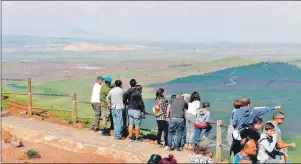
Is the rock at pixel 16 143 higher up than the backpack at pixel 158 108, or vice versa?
the backpack at pixel 158 108

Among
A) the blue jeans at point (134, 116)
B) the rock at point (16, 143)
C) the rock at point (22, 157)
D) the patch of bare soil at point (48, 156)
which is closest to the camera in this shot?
the patch of bare soil at point (48, 156)

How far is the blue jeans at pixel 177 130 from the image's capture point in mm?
10162

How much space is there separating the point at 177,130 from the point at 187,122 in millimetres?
394

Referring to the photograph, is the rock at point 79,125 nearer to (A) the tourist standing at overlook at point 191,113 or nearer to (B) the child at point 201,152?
(A) the tourist standing at overlook at point 191,113

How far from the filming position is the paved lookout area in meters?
10.5

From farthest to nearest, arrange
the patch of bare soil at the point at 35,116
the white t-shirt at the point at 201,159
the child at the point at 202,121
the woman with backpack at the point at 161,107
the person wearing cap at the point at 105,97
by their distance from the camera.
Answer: the patch of bare soil at the point at 35,116 → the person wearing cap at the point at 105,97 → the woman with backpack at the point at 161,107 → the child at the point at 202,121 → the white t-shirt at the point at 201,159

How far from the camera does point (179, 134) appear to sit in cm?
1036

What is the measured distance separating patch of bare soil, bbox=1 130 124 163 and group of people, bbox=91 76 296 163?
105 cm

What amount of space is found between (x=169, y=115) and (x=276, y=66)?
60647 mm

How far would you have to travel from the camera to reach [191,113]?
10305 millimetres

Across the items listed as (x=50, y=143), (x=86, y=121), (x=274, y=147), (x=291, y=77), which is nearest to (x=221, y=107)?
(x=291, y=77)

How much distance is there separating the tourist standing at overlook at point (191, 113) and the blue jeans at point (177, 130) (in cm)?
22

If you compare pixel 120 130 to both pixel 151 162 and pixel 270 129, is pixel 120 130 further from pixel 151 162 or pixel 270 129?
pixel 270 129

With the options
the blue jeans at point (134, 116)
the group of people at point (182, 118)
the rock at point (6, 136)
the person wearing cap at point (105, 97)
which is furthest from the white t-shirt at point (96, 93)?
the rock at point (6, 136)
